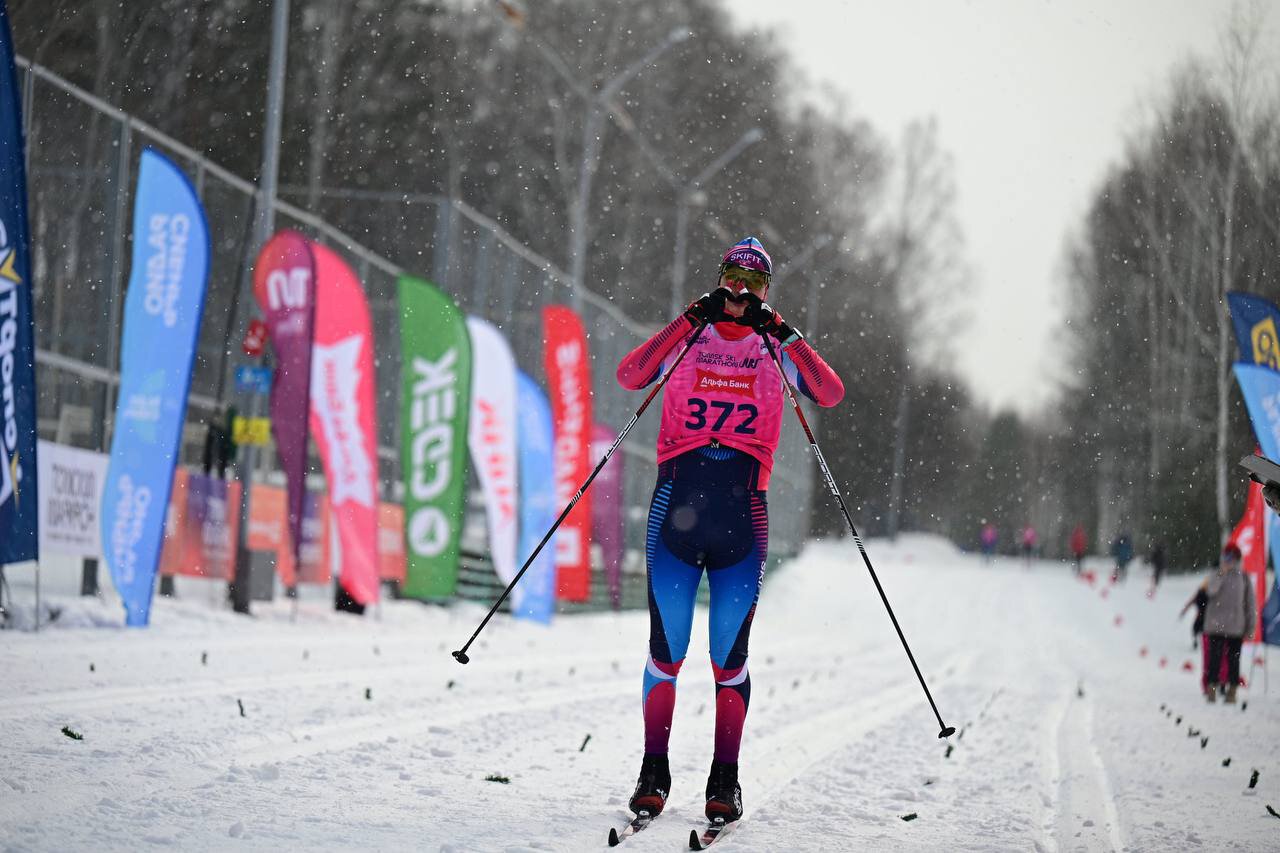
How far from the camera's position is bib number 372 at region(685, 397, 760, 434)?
18.1 ft

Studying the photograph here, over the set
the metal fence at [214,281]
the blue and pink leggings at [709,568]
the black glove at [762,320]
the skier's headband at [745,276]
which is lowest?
the blue and pink leggings at [709,568]

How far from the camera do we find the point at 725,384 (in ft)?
18.2

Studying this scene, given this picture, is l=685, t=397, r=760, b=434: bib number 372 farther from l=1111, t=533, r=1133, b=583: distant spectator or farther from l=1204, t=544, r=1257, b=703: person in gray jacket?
l=1111, t=533, r=1133, b=583: distant spectator

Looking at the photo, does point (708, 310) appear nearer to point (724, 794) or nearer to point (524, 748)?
point (724, 794)

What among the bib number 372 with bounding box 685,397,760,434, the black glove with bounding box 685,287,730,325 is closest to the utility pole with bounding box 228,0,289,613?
the bib number 372 with bounding box 685,397,760,434

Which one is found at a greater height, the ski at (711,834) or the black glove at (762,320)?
the black glove at (762,320)

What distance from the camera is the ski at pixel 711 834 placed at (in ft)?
15.5

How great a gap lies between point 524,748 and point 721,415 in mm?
2446

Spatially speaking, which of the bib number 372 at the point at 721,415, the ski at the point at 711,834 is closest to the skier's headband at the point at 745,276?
the bib number 372 at the point at 721,415

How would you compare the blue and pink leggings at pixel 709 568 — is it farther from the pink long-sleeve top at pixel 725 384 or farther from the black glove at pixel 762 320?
the black glove at pixel 762 320

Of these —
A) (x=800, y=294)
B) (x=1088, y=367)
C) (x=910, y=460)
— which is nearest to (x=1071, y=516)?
(x=910, y=460)

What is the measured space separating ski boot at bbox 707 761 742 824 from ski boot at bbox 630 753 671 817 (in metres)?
0.17

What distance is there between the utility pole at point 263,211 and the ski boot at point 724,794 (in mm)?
9989

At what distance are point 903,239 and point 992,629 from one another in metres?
24.1
